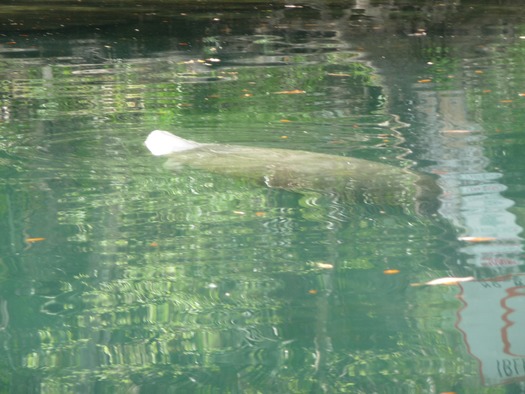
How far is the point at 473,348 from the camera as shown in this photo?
14.5 feet

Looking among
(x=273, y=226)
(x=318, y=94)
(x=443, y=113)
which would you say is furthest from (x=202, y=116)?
(x=273, y=226)

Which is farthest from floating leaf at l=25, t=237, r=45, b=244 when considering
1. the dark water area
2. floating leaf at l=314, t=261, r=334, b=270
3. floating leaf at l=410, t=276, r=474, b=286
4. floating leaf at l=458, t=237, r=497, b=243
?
floating leaf at l=458, t=237, r=497, b=243

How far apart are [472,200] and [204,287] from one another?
217 cm

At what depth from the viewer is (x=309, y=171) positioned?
7461 millimetres

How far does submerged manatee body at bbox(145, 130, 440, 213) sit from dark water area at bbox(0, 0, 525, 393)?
0.02 m

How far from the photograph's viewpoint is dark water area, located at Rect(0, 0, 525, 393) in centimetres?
440

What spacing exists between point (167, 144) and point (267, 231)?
2.45m

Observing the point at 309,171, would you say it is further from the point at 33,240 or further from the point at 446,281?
the point at 446,281

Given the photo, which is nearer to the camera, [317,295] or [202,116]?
[317,295]

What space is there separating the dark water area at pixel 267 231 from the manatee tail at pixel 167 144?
111mm

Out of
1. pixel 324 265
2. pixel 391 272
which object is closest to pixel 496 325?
pixel 391 272

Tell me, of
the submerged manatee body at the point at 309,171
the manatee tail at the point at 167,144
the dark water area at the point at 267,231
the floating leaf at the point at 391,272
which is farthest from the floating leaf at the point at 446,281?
the manatee tail at the point at 167,144

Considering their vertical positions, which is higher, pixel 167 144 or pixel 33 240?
pixel 167 144

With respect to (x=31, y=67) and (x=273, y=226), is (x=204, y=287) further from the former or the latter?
(x=31, y=67)
